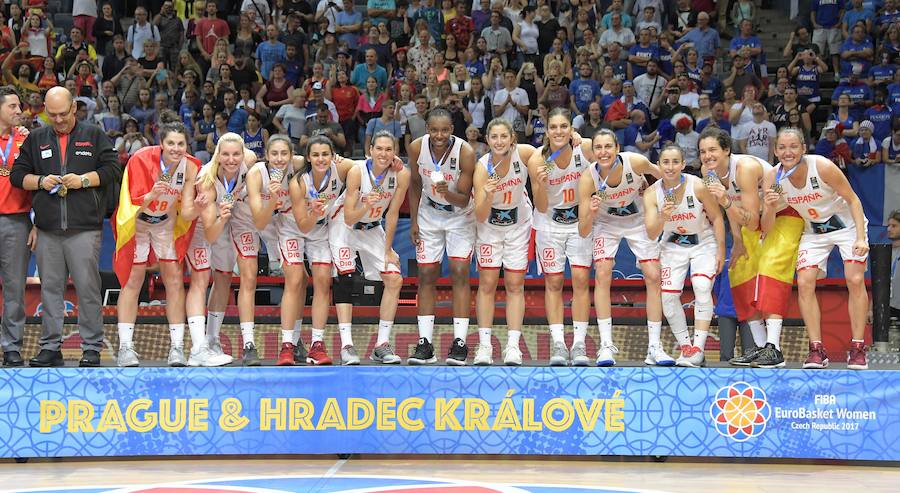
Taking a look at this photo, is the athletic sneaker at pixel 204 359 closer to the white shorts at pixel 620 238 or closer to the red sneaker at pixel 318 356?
the red sneaker at pixel 318 356

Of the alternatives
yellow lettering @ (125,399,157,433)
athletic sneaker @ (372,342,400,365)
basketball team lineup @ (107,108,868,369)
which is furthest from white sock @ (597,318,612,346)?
yellow lettering @ (125,399,157,433)

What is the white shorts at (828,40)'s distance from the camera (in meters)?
16.5

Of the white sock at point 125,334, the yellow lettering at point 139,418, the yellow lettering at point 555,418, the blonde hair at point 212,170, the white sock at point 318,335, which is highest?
the blonde hair at point 212,170

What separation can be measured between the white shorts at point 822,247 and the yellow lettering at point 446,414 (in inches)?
112

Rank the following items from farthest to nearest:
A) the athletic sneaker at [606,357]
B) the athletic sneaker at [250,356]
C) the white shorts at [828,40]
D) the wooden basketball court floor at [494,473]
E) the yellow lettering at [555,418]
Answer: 1. the white shorts at [828,40]
2. the athletic sneaker at [250,356]
3. the athletic sneaker at [606,357]
4. the yellow lettering at [555,418]
5. the wooden basketball court floor at [494,473]

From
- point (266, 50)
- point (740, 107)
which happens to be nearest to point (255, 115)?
point (266, 50)

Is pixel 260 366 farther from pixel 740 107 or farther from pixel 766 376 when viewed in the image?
pixel 740 107

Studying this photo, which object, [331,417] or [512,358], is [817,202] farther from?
[331,417]

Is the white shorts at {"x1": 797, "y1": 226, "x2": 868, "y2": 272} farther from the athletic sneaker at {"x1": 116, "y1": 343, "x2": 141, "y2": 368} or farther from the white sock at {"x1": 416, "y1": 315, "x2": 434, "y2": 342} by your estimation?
the athletic sneaker at {"x1": 116, "y1": 343, "x2": 141, "y2": 368}

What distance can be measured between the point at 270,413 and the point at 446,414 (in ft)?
4.35

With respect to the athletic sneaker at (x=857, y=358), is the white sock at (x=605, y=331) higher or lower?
higher

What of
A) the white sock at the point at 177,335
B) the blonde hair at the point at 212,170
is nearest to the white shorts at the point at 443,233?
the blonde hair at the point at 212,170

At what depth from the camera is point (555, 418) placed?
8.20 metres

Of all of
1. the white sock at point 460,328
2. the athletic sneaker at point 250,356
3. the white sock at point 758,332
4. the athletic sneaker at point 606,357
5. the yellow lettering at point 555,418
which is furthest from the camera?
the white sock at point 758,332
